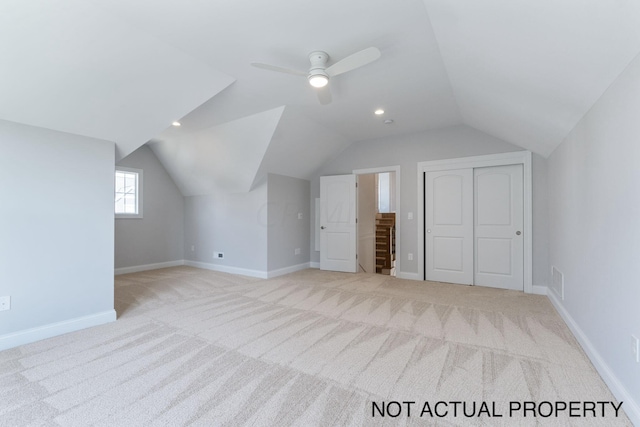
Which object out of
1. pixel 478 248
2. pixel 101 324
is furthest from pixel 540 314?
pixel 101 324

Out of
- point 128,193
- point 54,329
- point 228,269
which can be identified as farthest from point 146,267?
point 54,329

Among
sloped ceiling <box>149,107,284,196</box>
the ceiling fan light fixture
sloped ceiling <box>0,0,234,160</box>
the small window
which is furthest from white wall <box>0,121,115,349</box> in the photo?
the small window

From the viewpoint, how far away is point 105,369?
211 centimetres

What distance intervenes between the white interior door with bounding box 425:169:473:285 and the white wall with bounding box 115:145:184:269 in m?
5.29

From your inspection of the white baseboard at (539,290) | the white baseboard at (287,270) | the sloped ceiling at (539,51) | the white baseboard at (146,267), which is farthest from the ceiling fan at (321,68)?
the white baseboard at (146,267)

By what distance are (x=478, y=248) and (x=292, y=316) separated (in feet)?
10.5

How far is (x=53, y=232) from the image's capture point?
2.73 m

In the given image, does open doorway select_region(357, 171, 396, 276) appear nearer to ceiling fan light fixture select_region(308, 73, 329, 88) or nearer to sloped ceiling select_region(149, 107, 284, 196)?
sloped ceiling select_region(149, 107, 284, 196)

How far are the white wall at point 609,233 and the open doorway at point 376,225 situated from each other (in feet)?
11.0

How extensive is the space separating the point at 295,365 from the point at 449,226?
143 inches

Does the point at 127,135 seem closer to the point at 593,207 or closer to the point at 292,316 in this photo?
the point at 292,316

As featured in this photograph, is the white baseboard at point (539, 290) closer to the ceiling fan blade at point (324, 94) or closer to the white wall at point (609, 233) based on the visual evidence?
the white wall at point (609, 233)

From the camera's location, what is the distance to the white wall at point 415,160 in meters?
4.09

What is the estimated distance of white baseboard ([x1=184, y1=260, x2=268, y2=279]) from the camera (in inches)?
205
